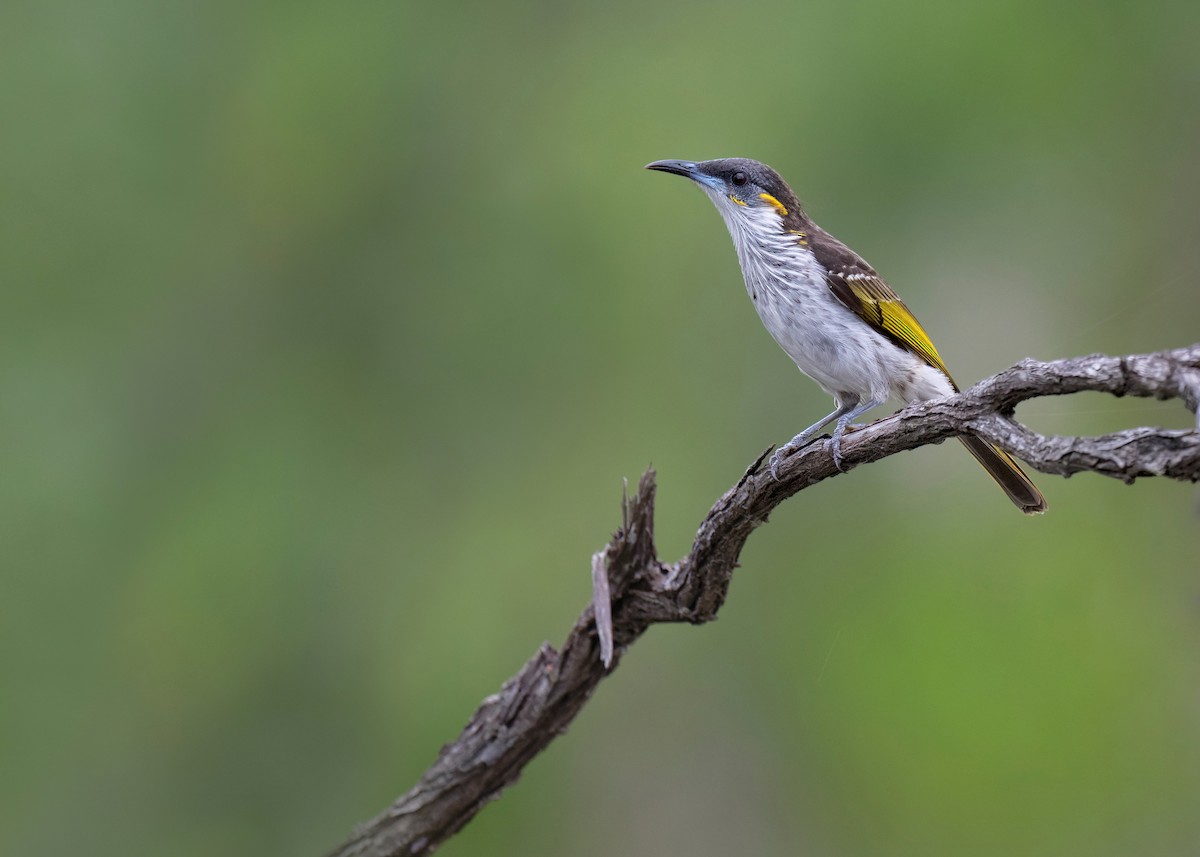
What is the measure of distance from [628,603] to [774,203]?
129cm

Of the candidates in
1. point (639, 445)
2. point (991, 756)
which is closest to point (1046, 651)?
point (991, 756)

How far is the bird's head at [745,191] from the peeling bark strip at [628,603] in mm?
1093

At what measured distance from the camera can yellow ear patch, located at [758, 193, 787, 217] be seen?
325 cm

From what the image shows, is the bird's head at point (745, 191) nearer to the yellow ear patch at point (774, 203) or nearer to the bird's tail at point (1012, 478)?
the yellow ear patch at point (774, 203)

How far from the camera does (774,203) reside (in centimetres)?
328

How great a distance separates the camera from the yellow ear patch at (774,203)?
3.25 m

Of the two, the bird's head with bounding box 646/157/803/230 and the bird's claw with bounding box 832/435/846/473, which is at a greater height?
the bird's head with bounding box 646/157/803/230

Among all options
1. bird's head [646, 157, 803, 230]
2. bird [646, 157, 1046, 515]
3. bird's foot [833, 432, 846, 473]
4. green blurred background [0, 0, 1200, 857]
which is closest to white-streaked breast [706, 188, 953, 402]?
bird [646, 157, 1046, 515]

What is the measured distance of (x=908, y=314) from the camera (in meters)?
3.09

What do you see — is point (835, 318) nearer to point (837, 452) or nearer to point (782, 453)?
point (782, 453)

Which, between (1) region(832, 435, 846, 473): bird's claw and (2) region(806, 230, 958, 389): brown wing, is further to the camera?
(2) region(806, 230, 958, 389): brown wing

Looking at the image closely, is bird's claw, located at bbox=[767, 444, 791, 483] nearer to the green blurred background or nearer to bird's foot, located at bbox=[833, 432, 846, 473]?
bird's foot, located at bbox=[833, 432, 846, 473]

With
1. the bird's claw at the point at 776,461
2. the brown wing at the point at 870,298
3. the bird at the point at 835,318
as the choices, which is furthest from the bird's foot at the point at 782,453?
the brown wing at the point at 870,298

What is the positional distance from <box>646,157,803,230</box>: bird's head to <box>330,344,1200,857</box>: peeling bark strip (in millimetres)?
1093
